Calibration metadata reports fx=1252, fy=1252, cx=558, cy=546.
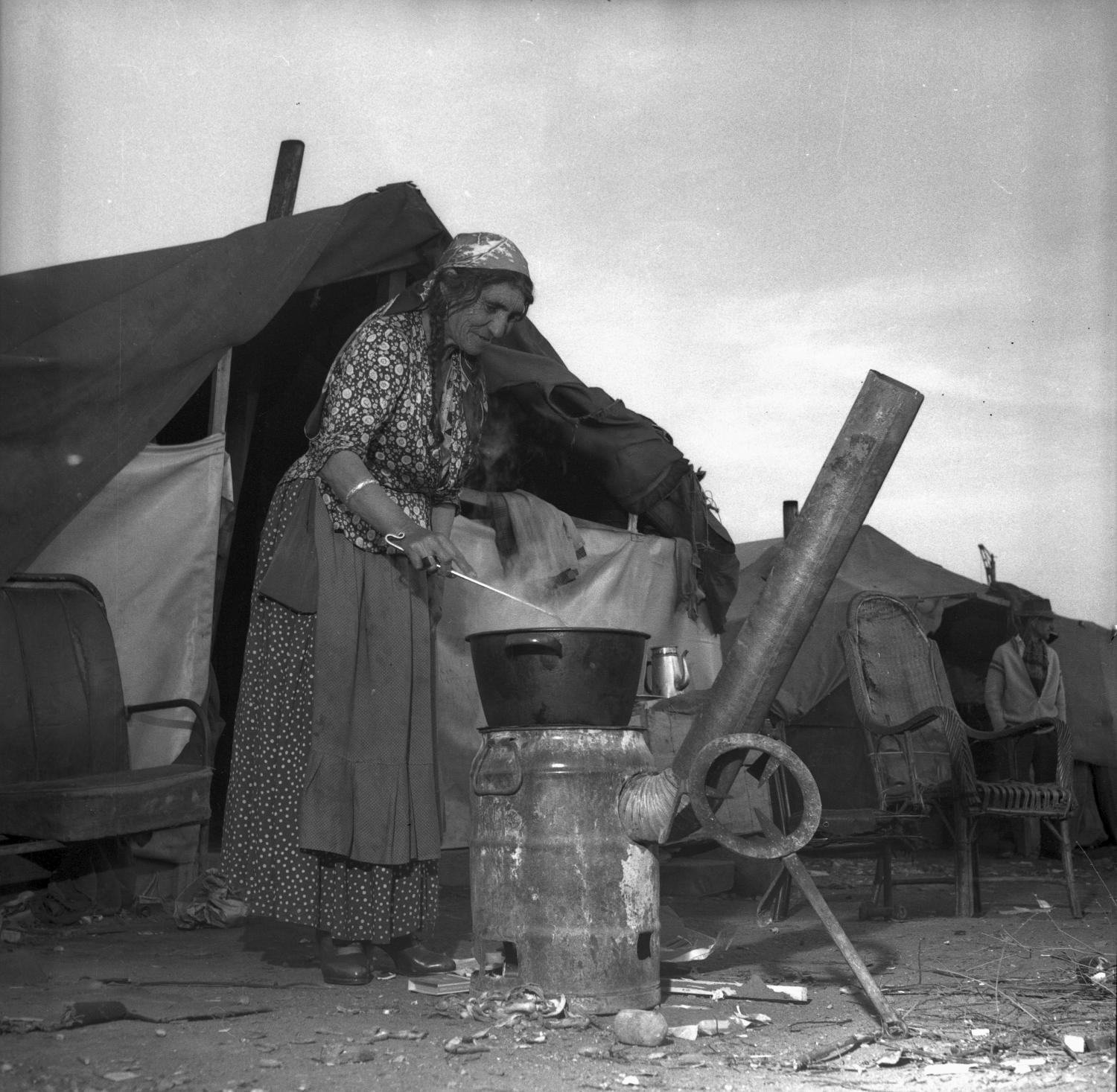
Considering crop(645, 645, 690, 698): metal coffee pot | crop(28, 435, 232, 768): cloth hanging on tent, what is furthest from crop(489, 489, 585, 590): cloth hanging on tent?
crop(28, 435, 232, 768): cloth hanging on tent

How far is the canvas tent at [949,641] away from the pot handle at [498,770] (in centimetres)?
712

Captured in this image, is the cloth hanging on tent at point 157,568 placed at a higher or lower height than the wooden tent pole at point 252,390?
lower

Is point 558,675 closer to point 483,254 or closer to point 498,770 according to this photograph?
point 498,770

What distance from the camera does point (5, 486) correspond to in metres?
4.52

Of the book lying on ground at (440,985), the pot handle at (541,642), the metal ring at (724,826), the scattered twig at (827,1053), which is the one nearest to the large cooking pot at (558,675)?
the pot handle at (541,642)

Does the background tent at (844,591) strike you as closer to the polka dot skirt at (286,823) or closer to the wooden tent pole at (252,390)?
the wooden tent pole at (252,390)

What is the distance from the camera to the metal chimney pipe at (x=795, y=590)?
2.90m

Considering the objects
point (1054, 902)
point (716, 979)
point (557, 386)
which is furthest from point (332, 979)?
point (1054, 902)

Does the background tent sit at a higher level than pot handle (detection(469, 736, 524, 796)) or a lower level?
higher

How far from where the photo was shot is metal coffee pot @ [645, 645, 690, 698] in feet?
20.1

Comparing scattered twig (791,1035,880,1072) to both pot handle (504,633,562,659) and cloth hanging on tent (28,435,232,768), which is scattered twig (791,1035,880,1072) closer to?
pot handle (504,633,562,659)

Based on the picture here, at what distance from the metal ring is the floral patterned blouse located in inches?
44.2

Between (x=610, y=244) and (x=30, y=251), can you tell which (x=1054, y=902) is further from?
(x=30, y=251)

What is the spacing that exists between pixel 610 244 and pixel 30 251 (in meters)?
2.86
